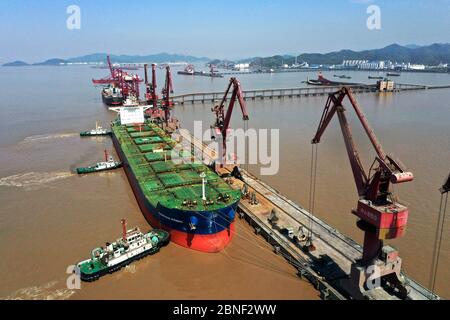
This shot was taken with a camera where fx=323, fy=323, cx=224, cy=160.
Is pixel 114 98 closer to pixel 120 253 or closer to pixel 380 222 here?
pixel 120 253

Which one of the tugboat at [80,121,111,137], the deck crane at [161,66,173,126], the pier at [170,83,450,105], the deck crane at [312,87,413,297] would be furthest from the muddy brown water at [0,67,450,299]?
the pier at [170,83,450,105]

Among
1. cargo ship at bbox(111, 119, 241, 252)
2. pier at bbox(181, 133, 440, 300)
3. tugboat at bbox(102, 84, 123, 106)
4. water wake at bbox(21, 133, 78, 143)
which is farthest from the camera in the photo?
tugboat at bbox(102, 84, 123, 106)

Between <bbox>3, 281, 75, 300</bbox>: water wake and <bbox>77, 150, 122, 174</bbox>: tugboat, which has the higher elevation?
<bbox>77, 150, 122, 174</bbox>: tugboat

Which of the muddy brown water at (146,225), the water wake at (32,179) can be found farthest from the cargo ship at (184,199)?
the water wake at (32,179)

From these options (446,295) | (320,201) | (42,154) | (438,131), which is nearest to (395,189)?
(320,201)

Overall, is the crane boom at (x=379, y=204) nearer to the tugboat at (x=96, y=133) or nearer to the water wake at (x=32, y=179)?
the water wake at (x=32, y=179)

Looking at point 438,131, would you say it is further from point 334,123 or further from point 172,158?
point 172,158

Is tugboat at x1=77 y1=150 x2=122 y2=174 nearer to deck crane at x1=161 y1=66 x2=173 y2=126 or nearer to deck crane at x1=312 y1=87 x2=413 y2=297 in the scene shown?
deck crane at x1=161 y1=66 x2=173 y2=126
